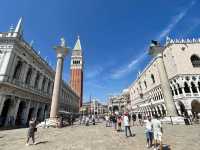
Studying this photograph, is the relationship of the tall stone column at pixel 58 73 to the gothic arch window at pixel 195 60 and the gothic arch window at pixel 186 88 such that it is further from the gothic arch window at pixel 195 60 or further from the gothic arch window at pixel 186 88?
the gothic arch window at pixel 195 60

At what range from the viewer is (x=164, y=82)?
1983 centimetres

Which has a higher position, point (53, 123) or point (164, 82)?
point (164, 82)

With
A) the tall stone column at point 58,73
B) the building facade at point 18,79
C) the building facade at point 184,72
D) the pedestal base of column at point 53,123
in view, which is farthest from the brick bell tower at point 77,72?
the pedestal base of column at point 53,123

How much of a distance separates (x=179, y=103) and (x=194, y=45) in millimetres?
15462

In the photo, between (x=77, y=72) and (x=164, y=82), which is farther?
(x=77, y=72)

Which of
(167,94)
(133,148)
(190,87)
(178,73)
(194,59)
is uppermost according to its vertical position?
(194,59)

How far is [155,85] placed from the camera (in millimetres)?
44688

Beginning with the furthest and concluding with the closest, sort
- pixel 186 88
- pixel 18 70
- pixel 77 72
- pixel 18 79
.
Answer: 1. pixel 77 72
2. pixel 186 88
3. pixel 18 70
4. pixel 18 79

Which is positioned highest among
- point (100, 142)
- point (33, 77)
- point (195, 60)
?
point (195, 60)

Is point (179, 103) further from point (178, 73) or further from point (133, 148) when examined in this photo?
point (133, 148)

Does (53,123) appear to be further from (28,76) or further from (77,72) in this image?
(77,72)

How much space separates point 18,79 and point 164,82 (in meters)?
23.2

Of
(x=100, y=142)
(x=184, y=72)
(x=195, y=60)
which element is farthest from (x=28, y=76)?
(x=195, y=60)

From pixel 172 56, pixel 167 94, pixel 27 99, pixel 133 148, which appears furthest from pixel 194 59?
pixel 27 99
